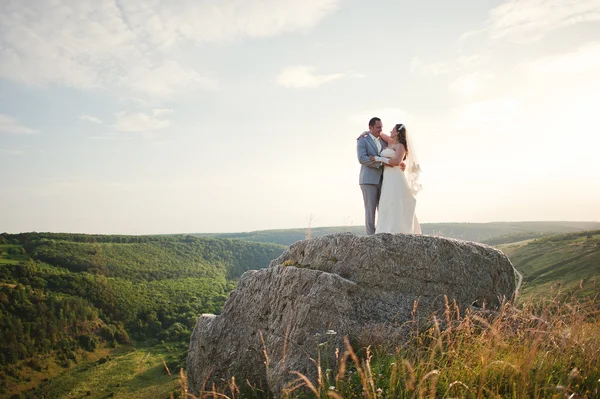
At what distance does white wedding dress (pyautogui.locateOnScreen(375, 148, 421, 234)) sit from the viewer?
32.3ft

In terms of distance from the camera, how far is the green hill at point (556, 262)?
190ft

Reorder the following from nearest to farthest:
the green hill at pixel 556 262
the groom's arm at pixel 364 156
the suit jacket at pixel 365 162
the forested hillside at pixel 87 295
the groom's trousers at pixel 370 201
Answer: the groom's arm at pixel 364 156, the suit jacket at pixel 365 162, the groom's trousers at pixel 370 201, the green hill at pixel 556 262, the forested hillside at pixel 87 295

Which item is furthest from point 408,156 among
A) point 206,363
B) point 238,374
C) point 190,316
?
point 190,316

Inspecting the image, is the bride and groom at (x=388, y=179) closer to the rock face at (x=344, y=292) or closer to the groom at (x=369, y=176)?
the groom at (x=369, y=176)

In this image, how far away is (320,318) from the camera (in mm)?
7316

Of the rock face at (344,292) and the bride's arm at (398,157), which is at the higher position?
the bride's arm at (398,157)

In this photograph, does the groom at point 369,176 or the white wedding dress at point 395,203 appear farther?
the groom at point 369,176

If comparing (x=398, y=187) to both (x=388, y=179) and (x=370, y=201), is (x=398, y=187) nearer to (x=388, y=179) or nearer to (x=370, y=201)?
(x=388, y=179)

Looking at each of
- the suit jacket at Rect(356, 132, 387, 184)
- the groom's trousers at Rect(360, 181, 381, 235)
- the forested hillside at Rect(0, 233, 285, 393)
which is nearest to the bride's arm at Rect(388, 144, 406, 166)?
the suit jacket at Rect(356, 132, 387, 184)

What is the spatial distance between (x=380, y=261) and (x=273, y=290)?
104 inches

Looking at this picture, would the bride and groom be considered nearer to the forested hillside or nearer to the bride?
the bride

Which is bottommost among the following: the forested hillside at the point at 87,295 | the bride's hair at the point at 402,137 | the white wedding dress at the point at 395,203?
the forested hillside at the point at 87,295

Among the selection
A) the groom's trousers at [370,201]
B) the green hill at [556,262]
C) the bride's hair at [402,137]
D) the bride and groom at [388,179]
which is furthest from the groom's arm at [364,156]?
the green hill at [556,262]

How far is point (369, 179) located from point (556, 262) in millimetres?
76119
